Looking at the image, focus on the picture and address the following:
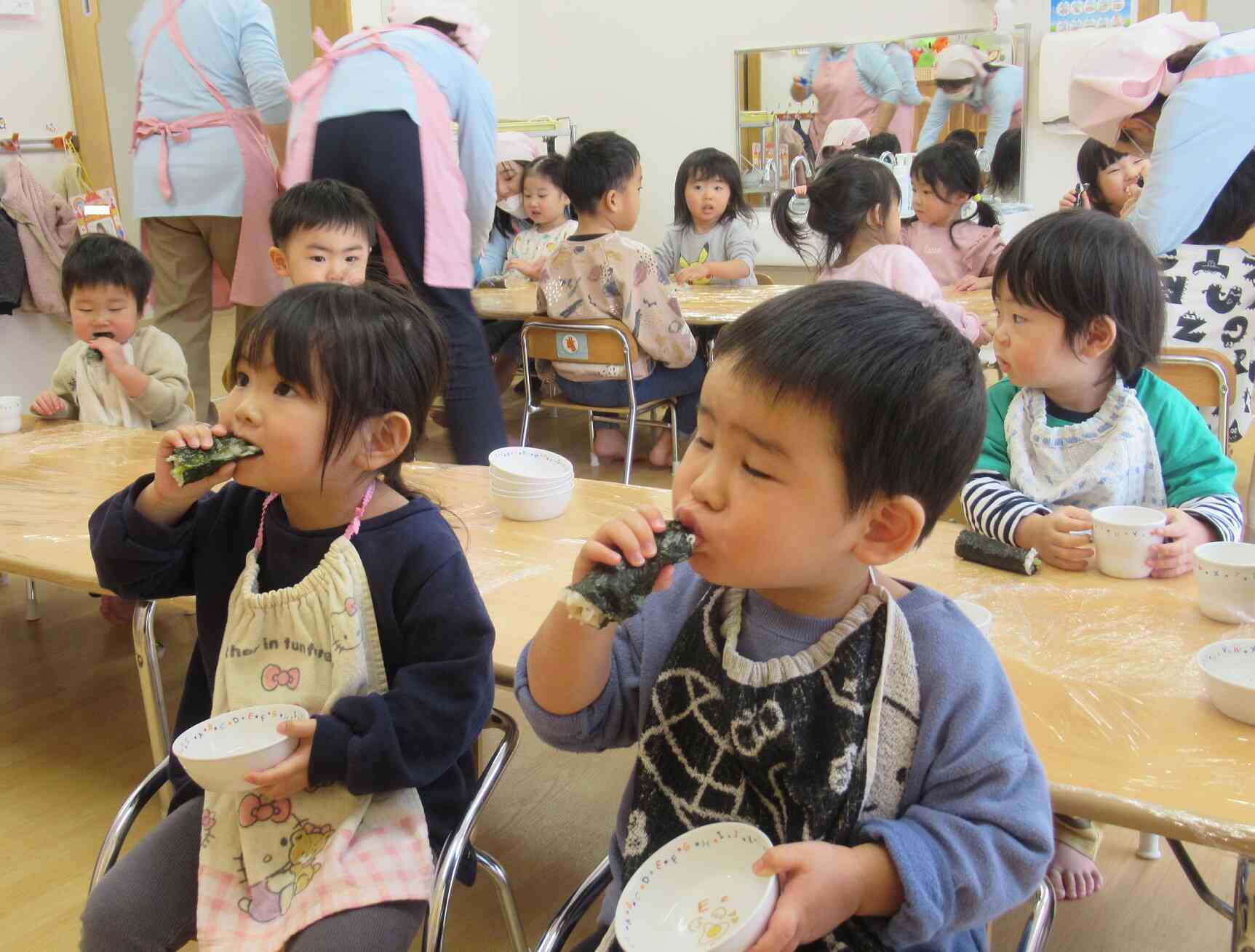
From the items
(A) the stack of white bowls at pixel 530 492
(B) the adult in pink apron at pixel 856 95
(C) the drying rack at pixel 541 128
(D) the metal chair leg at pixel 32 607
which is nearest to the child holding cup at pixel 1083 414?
(A) the stack of white bowls at pixel 530 492

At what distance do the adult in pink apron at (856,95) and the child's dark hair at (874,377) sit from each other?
6.38m

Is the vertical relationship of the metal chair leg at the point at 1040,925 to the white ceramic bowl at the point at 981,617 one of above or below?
below

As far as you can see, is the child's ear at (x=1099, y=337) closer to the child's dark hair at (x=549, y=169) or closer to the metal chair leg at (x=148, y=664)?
the metal chair leg at (x=148, y=664)

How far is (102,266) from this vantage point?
2.89m

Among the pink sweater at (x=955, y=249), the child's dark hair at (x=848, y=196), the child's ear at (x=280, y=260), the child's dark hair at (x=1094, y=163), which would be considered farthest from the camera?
the pink sweater at (x=955, y=249)

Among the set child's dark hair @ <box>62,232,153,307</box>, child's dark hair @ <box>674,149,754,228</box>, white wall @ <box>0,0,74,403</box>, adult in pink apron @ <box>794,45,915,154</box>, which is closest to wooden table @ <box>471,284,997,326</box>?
child's dark hair @ <box>674,149,754,228</box>

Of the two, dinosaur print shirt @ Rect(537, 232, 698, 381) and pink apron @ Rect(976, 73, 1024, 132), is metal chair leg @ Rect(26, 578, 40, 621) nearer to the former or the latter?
dinosaur print shirt @ Rect(537, 232, 698, 381)

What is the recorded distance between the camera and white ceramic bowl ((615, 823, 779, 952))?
33.1 inches

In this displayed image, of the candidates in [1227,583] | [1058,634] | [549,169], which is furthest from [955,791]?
[549,169]

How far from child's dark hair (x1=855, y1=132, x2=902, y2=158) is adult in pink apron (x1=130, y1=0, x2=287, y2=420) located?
374cm

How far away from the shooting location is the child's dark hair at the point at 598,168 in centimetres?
380

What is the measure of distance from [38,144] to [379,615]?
495 cm

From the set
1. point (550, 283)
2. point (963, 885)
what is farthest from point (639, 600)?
point (550, 283)

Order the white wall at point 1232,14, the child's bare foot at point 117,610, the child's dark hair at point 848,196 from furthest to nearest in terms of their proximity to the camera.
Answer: the white wall at point 1232,14 → the child's dark hair at point 848,196 → the child's bare foot at point 117,610
